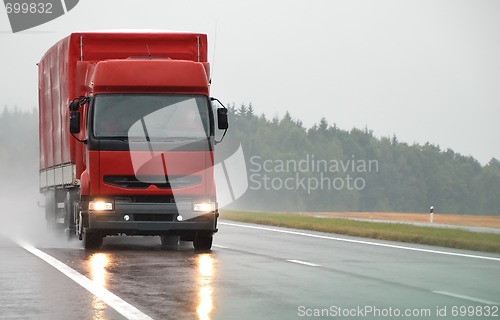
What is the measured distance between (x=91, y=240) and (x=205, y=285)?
7.33 metres

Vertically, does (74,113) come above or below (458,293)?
above

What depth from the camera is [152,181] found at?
19.4 m

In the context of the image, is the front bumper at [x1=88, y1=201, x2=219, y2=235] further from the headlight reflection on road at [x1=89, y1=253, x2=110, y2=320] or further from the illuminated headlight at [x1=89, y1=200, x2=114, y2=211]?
the headlight reflection on road at [x1=89, y1=253, x2=110, y2=320]

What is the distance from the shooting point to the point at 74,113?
Answer: 19.3m

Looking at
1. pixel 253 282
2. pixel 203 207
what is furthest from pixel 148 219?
pixel 253 282

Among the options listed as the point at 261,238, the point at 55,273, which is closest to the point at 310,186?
the point at 261,238

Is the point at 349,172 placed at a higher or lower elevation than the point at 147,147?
higher

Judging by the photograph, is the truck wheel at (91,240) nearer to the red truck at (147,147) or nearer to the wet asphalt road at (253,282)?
the red truck at (147,147)

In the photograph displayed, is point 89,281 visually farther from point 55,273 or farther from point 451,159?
point 451,159

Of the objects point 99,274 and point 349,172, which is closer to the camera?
point 99,274

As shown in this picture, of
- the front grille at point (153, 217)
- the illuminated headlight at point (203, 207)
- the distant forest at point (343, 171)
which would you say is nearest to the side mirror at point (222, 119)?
the illuminated headlight at point (203, 207)

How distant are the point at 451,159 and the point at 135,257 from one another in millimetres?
178593

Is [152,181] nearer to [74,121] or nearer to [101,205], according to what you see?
[101,205]

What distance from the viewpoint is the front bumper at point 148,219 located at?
19.4 m
